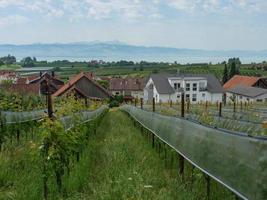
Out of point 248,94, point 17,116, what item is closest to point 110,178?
point 17,116

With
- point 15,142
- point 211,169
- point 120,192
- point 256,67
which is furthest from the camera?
point 256,67

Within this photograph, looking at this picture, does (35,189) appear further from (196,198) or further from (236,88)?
(236,88)

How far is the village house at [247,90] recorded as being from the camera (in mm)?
66062

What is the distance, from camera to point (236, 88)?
72.8m

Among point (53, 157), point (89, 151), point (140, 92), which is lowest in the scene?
point (140, 92)

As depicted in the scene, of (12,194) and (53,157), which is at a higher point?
(53,157)

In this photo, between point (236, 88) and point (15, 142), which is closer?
point (15, 142)

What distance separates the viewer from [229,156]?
377 cm

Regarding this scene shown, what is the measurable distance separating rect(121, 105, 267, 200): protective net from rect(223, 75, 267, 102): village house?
51506 mm

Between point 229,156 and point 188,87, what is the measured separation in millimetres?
61902

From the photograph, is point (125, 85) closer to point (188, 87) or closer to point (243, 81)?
point (243, 81)

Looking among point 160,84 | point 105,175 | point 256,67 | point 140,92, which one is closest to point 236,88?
point 160,84

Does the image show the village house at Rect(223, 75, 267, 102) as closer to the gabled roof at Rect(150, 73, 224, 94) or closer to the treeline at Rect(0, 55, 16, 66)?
the gabled roof at Rect(150, 73, 224, 94)

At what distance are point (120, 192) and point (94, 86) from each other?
55.7 m
